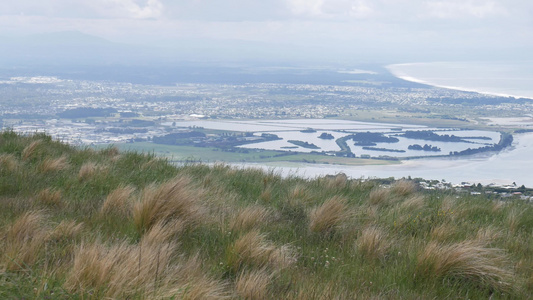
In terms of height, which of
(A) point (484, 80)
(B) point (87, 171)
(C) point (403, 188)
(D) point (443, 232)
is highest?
(A) point (484, 80)

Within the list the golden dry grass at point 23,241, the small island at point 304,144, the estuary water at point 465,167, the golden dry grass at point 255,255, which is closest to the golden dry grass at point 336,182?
the golden dry grass at point 255,255

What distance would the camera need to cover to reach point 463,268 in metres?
3.96

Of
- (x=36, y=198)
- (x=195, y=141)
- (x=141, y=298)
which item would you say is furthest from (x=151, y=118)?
(x=141, y=298)

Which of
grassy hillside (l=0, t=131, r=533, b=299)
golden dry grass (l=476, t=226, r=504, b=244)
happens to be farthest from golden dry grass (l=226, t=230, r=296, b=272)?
golden dry grass (l=476, t=226, r=504, b=244)

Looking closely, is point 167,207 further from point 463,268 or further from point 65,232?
point 463,268

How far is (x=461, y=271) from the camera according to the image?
156 inches

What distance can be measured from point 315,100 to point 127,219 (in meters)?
57.0

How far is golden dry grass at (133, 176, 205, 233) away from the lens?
4637mm

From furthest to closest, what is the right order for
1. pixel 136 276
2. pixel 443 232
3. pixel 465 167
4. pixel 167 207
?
pixel 465 167
pixel 443 232
pixel 167 207
pixel 136 276

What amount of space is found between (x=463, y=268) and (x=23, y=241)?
3.26 metres

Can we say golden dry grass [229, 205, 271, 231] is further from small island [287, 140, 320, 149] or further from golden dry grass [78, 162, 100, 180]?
small island [287, 140, 320, 149]

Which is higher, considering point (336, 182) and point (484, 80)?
point (484, 80)

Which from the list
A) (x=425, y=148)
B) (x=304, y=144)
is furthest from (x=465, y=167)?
(x=304, y=144)

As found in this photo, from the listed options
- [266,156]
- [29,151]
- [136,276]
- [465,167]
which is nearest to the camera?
[136,276]
